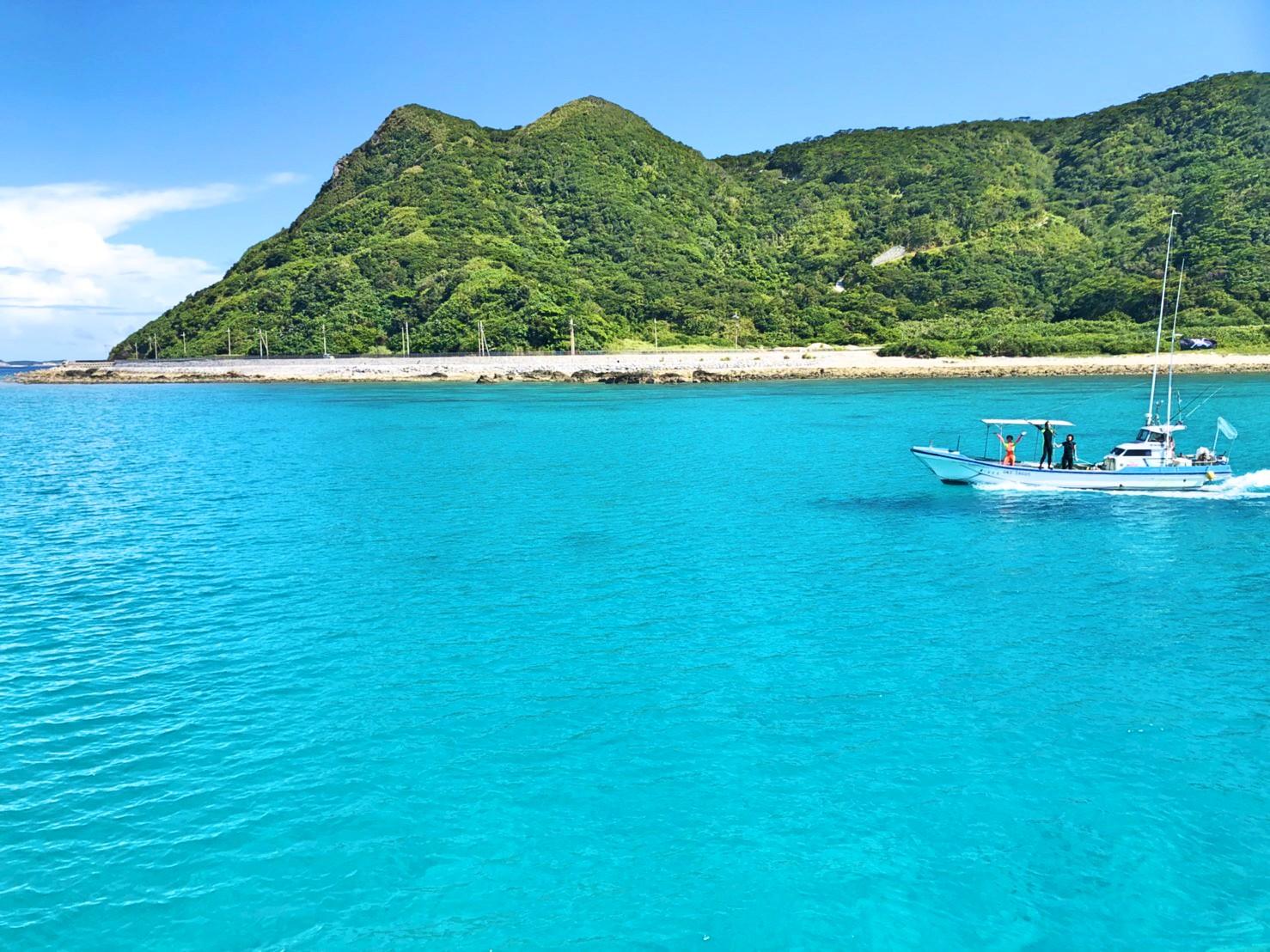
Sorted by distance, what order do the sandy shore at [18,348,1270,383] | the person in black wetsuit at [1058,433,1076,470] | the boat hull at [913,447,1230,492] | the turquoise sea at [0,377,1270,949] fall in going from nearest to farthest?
the turquoise sea at [0,377,1270,949], the boat hull at [913,447,1230,492], the person in black wetsuit at [1058,433,1076,470], the sandy shore at [18,348,1270,383]

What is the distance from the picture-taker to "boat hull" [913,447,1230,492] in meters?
40.9

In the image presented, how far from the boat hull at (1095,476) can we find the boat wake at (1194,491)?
0.11 meters

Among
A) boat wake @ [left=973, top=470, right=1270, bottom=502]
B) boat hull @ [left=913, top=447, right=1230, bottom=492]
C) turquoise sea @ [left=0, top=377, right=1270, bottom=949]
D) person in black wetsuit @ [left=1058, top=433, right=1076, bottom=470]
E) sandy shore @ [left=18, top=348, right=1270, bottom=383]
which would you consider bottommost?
turquoise sea @ [left=0, top=377, right=1270, bottom=949]

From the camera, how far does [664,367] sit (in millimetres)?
137875

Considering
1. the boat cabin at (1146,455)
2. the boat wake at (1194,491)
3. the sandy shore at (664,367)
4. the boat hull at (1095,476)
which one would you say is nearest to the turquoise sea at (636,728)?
the boat wake at (1194,491)

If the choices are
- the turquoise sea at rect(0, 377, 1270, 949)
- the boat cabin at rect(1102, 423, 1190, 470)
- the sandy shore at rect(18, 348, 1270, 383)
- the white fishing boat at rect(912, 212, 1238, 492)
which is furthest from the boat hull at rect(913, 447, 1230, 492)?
the sandy shore at rect(18, 348, 1270, 383)

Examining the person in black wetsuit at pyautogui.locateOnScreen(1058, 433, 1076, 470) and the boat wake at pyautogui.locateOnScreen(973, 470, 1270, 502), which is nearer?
the boat wake at pyautogui.locateOnScreen(973, 470, 1270, 502)

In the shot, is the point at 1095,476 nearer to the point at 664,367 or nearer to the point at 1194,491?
the point at 1194,491

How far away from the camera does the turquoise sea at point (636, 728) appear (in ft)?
39.7

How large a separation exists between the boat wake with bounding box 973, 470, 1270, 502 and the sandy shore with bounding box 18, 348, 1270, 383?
85.8 metres

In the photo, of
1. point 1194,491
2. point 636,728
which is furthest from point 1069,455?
point 636,728

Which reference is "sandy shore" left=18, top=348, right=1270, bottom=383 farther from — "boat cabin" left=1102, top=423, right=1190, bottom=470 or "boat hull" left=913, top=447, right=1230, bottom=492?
"boat hull" left=913, top=447, right=1230, bottom=492

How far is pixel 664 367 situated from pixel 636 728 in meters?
123

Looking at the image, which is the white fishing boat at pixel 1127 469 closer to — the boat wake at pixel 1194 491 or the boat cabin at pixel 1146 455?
the boat cabin at pixel 1146 455
